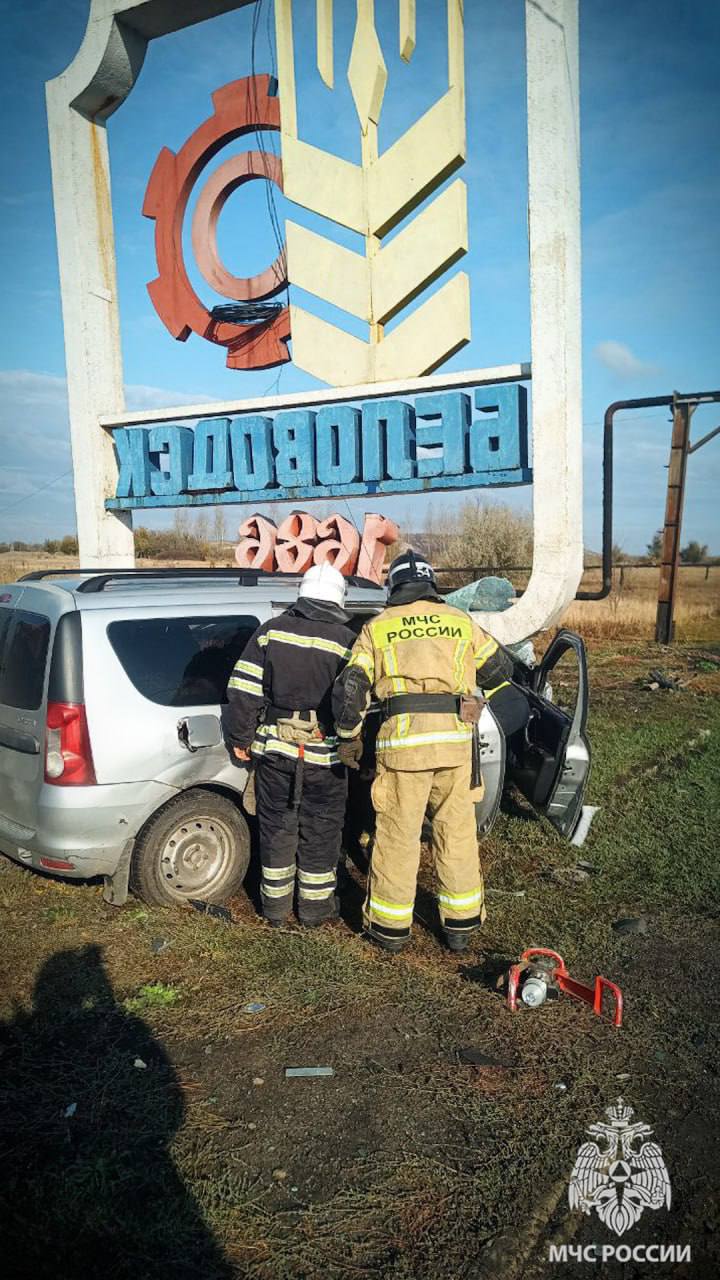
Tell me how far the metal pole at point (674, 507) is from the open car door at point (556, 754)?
9.64 meters

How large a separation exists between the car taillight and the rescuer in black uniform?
28.0 inches

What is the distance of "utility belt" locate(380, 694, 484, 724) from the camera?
13.1 feet

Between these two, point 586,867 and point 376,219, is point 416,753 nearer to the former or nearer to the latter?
point 586,867

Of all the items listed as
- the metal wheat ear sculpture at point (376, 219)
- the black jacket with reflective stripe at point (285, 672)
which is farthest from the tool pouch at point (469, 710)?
the metal wheat ear sculpture at point (376, 219)

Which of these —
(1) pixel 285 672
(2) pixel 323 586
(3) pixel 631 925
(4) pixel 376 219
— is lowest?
(3) pixel 631 925

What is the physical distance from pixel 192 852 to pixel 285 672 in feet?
3.59

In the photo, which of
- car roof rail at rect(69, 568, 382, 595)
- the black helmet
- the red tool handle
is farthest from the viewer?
car roof rail at rect(69, 568, 382, 595)

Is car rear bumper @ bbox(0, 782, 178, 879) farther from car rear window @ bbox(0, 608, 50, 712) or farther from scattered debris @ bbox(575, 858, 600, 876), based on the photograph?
scattered debris @ bbox(575, 858, 600, 876)

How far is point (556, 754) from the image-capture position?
484cm

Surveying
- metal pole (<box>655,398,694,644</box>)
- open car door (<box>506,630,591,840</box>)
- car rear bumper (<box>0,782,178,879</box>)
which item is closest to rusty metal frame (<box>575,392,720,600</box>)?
metal pole (<box>655,398,694,644</box>)

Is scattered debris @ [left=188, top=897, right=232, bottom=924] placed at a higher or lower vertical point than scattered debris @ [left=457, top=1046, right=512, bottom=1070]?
higher

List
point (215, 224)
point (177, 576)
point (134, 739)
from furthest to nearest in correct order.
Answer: point (215, 224), point (177, 576), point (134, 739)

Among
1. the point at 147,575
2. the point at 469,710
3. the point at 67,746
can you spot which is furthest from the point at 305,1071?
the point at 147,575

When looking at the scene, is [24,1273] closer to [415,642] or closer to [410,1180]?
[410,1180]
